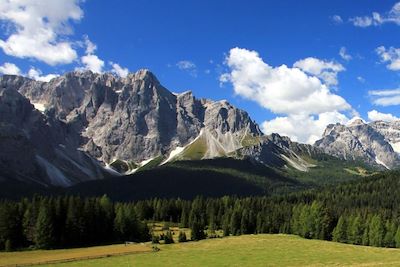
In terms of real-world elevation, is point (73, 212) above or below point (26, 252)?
above

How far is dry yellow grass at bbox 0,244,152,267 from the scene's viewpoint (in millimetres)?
95938

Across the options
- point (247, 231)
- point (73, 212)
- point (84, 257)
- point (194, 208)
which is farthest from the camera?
point (194, 208)

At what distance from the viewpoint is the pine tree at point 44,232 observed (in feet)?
389

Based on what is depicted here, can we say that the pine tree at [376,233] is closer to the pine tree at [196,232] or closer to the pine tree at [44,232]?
the pine tree at [196,232]

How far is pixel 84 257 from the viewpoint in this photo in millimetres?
98750

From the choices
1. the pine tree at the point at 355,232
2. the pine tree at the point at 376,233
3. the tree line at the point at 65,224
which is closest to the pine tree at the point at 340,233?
the pine tree at the point at 355,232

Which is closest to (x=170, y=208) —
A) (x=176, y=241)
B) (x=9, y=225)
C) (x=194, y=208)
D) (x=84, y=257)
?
(x=194, y=208)

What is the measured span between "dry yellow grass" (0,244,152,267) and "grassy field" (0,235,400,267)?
0.22 m

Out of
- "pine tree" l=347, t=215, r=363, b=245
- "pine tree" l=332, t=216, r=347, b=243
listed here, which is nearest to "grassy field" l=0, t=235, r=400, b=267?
"pine tree" l=332, t=216, r=347, b=243

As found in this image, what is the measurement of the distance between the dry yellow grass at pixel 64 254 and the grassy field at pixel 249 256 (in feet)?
0.72

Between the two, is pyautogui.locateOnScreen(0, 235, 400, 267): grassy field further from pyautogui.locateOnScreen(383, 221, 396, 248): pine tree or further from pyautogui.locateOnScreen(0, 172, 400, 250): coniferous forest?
pyautogui.locateOnScreen(383, 221, 396, 248): pine tree

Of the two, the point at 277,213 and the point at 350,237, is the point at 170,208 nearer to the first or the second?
the point at 277,213

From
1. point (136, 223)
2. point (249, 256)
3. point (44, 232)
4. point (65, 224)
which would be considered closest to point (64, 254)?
point (44, 232)

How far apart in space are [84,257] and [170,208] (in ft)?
307
